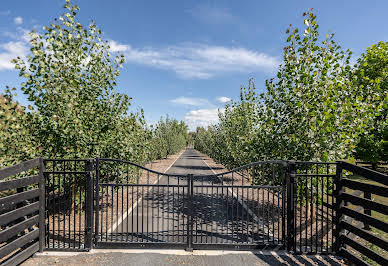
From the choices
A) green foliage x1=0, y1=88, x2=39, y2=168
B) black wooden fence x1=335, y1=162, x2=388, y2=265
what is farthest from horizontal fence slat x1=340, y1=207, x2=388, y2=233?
green foliage x1=0, y1=88, x2=39, y2=168

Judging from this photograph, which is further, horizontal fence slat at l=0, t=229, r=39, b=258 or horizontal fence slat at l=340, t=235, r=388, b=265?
horizontal fence slat at l=0, t=229, r=39, b=258

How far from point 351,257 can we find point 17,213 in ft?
22.7

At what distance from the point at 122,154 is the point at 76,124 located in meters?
1.70

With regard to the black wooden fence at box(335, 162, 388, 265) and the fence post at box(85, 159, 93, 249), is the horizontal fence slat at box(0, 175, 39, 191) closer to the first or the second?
the fence post at box(85, 159, 93, 249)

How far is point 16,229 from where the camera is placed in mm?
4426

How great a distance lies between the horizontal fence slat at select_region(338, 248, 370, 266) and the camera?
14.5 ft

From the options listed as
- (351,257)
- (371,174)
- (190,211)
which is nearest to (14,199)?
(190,211)

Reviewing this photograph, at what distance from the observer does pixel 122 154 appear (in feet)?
24.3

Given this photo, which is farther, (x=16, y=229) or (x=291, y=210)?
(x=291, y=210)

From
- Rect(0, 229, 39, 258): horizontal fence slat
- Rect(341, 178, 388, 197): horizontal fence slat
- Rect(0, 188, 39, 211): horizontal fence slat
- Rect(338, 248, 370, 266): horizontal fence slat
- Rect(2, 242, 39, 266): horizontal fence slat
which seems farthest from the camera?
Rect(338, 248, 370, 266): horizontal fence slat

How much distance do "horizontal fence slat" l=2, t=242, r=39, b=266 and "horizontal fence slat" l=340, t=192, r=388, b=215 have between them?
6.91 meters

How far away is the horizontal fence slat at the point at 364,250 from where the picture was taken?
390 cm

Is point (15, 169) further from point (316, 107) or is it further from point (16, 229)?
point (316, 107)

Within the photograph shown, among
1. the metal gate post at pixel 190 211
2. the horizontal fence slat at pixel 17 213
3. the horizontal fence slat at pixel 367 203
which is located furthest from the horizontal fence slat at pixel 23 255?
the horizontal fence slat at pixel 367 203
